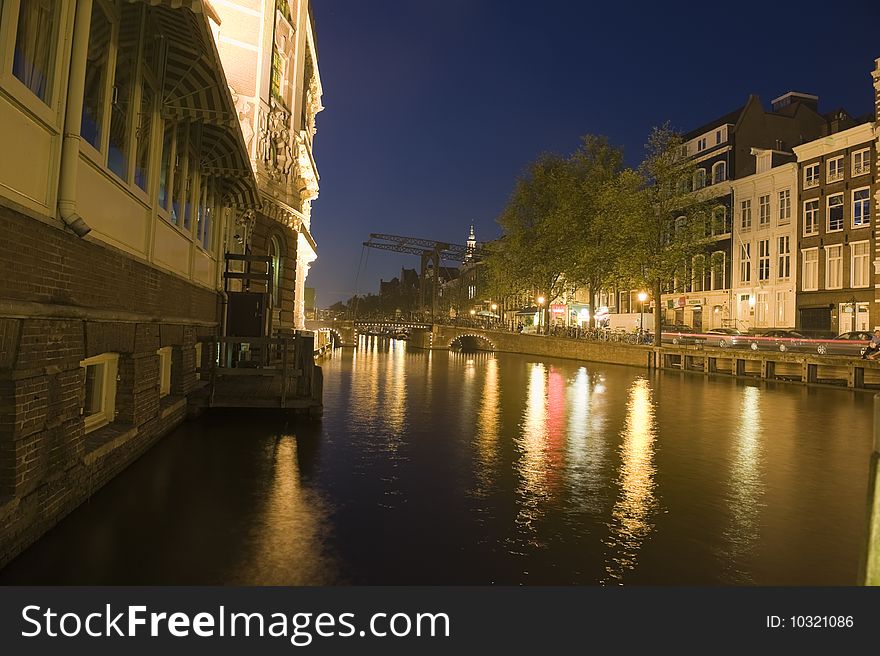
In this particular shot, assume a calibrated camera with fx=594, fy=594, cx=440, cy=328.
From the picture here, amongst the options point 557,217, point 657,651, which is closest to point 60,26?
point 657,651

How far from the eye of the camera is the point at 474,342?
68875mm

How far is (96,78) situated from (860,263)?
43782 millimetres

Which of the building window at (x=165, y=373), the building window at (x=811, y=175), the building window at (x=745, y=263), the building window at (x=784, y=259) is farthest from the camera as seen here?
the building window at (x=745, y=263)

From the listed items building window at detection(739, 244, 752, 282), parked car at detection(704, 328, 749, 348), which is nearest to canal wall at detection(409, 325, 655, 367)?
parked car at detection(704, 328, 749, 348)

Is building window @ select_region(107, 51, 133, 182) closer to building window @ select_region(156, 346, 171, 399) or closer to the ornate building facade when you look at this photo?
building window @ select_region(156, 346, 171, 399)

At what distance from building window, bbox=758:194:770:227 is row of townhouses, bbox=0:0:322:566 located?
44222 mm

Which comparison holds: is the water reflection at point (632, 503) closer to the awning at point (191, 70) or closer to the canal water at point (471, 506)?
the canal water at point (471, 506)

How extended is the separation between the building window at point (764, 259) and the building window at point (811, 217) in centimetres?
354

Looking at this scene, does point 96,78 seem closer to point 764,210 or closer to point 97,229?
point 97,229

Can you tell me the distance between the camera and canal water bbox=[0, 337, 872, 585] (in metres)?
5.21

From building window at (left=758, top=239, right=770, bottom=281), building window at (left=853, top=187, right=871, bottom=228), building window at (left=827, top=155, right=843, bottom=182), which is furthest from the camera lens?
building window at (left=758, top=239, right=770, bottom=281)

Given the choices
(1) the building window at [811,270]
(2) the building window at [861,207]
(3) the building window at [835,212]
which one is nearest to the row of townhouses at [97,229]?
(2) the building window at [861,207]

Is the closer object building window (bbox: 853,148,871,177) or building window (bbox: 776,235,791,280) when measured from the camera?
building window (bbox: 853,148,871,177)

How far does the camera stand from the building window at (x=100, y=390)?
7.29m
